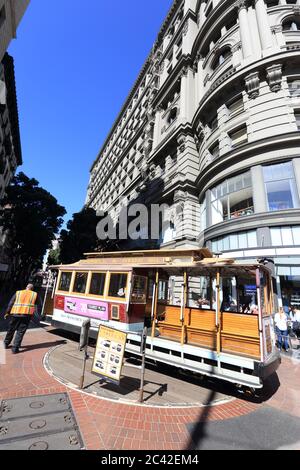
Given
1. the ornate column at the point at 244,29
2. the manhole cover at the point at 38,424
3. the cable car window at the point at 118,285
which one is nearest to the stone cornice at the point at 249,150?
the ornate column at the point at 244,29

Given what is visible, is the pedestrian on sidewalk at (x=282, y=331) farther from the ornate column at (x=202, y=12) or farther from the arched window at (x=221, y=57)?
the ornate column at (x=202, y=12)

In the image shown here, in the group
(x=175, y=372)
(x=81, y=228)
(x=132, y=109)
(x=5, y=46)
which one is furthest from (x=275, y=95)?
(x=132, y=109)

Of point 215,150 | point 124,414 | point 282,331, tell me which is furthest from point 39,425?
point 215,150

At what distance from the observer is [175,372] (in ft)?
23.9

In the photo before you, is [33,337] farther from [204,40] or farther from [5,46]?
[204,40]

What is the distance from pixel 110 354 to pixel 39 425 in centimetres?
199

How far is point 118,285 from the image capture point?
334 inches

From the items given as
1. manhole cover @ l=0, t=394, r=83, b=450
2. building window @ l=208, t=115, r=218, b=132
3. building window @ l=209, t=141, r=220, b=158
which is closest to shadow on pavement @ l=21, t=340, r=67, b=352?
manhole cover @ l=0, t=394, r=83, b=450

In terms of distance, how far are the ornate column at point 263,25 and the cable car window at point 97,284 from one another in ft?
63.6

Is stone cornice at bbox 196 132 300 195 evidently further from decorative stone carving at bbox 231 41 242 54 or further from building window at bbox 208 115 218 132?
decorative stone carving at bbox 231 41 242 54

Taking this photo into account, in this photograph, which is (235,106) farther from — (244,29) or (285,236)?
(285,236)

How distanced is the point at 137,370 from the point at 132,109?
156ft

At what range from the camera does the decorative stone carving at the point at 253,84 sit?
1622cm

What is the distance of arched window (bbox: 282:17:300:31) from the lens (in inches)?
697
